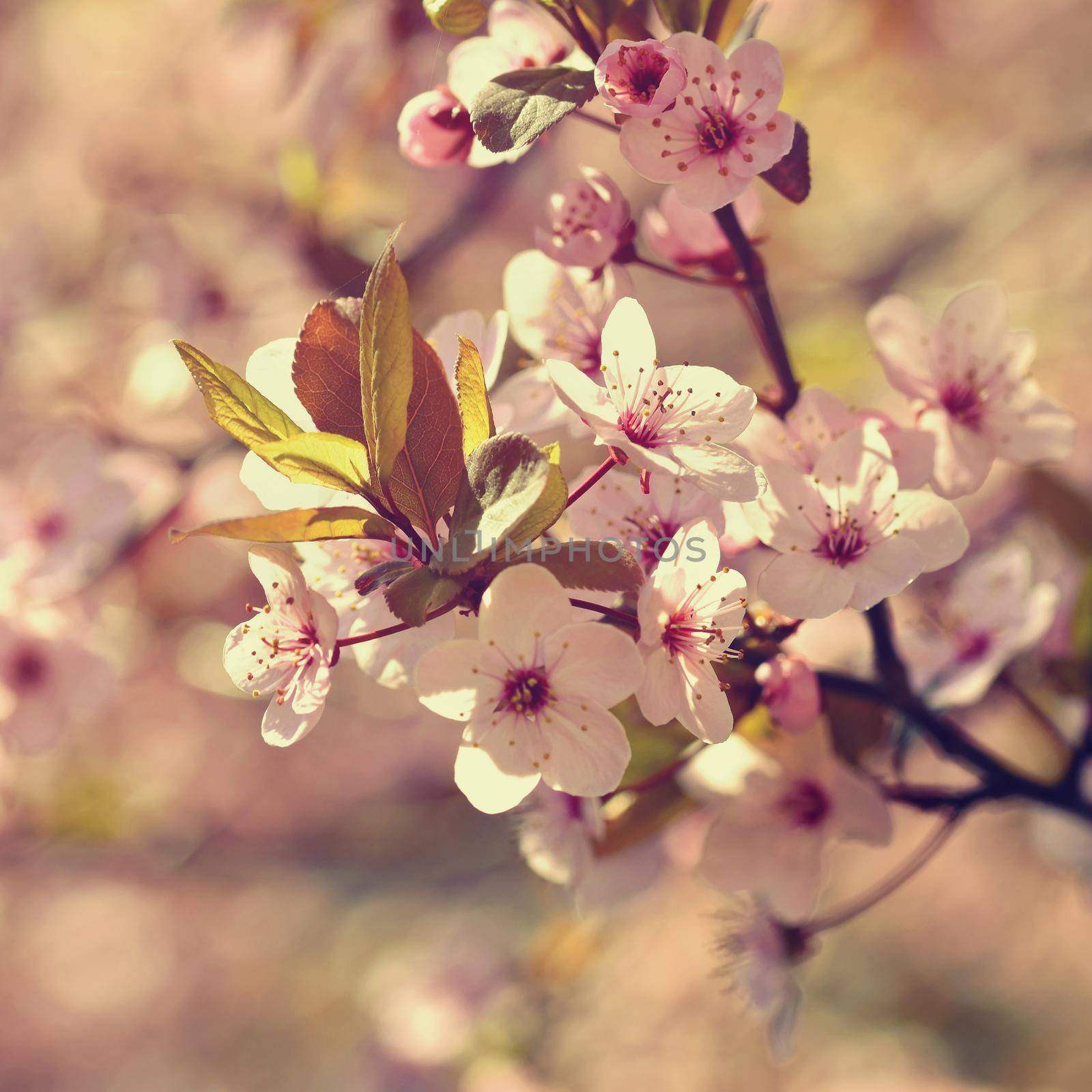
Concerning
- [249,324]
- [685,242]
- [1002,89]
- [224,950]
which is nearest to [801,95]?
[1002,89]

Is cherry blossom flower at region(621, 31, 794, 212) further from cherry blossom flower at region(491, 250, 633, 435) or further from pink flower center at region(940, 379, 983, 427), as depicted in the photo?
pink flower center at region(940, 379, 983, 427)

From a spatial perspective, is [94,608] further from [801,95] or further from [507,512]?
[801,95]

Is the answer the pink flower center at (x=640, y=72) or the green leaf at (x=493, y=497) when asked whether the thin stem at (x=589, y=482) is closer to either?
the green leaf at (x=493, y=497)

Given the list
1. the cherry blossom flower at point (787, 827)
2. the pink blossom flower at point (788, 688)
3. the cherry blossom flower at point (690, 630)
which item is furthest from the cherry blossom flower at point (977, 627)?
the cherry blossom flower at point (690, 630)

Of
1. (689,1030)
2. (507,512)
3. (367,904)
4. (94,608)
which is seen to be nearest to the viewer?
(507,512)

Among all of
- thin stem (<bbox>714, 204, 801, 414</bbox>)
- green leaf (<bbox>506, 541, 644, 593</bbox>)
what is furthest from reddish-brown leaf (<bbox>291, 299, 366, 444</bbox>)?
thin stem (<bbox>714, 204, 801, 414</bbox>)
